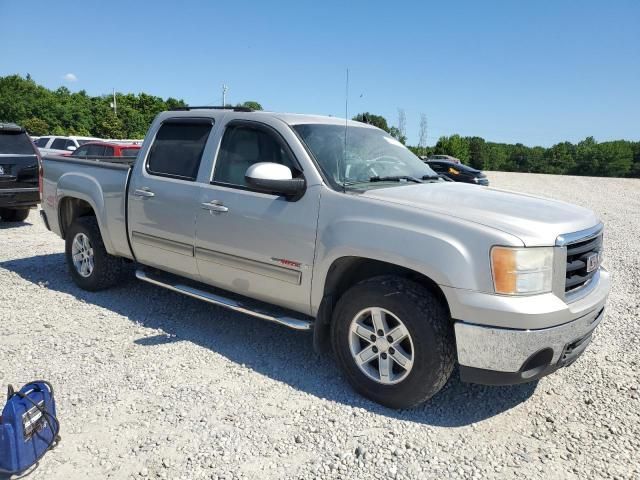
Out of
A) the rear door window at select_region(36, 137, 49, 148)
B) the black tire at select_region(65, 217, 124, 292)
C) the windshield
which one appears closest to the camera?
the windshield

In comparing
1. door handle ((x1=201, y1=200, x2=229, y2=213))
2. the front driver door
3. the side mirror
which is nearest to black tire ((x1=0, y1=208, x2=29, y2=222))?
the front driver door

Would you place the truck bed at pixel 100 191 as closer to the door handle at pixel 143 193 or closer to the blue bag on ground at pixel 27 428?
the door handle at pixel 143 193

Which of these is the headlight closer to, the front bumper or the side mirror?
the front bumper

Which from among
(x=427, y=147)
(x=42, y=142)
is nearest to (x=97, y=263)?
(x=42, y=142)

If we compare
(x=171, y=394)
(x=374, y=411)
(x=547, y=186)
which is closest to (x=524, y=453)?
(x=374, y=411)

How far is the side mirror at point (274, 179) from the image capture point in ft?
11.2

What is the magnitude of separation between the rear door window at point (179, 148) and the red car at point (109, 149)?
875cm

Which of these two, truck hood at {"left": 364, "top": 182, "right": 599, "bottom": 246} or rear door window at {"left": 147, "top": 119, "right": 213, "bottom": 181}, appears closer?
truck hood at {"left": 364, "top": 182, "right": 599, "bottom": 246}

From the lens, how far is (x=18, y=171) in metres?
8.81

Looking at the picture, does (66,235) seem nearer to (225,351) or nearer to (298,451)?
(225,351)

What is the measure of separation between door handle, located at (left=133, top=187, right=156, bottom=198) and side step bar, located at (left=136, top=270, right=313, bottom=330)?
762 millimetres

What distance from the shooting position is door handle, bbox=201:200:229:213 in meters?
3.96

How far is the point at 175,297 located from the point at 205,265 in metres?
1.44

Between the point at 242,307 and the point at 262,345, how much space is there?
511 mm
